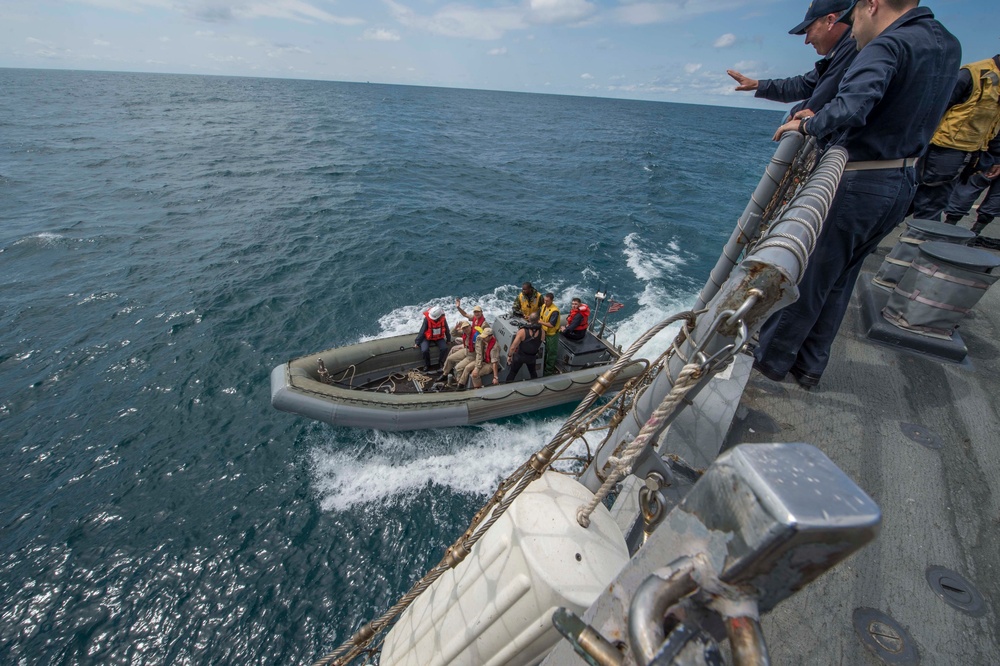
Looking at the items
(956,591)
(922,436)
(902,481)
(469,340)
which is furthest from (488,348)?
(956,591)

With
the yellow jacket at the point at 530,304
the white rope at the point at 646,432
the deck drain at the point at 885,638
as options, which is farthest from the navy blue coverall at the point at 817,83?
the yellow jacket at the point at 530,304

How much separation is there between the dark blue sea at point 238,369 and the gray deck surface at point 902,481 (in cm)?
613

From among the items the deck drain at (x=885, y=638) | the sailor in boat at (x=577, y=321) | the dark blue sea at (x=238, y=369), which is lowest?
the dark blue sea at (x=238, y=369)

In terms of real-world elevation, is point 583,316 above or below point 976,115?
below

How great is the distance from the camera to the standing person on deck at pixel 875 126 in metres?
2.66

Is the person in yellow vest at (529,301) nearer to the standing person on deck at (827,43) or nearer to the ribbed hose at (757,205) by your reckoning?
the ribbed hose at (757,205)

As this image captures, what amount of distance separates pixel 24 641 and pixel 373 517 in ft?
16.6

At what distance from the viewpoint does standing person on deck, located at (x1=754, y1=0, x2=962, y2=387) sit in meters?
2.66

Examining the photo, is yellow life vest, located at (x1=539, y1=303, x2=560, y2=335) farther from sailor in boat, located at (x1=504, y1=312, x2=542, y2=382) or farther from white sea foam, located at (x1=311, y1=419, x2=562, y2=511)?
white sea foam, located at (x1=311, y1=419, x2=562, y2=511)

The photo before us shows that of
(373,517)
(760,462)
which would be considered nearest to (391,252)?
(373,517)

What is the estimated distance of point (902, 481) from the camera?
3578 millimetres

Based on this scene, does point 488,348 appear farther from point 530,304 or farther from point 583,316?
point 583,316

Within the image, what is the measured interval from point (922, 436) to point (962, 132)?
17.5ft

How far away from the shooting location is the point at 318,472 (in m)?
9.20
